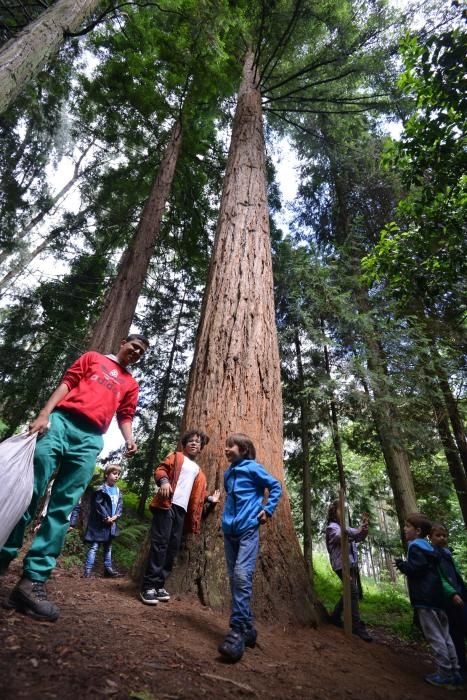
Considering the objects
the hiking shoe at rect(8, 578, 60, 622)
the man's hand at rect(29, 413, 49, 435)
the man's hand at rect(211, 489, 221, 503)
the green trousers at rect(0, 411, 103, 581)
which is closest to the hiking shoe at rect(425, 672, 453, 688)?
the man's hand at rect(211, 489, 221, 503)

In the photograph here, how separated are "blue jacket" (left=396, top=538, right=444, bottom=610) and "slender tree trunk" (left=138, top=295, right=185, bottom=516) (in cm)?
853

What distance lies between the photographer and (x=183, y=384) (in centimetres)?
1299

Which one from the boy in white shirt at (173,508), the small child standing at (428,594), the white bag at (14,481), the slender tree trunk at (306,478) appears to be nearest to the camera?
the white bag at (14,481)

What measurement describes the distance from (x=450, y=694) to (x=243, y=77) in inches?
458

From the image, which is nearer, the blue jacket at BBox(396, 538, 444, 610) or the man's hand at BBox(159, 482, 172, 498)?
the man's hand at BBox(159, 482, 172, 498)

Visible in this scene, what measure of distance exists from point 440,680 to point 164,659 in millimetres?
2587

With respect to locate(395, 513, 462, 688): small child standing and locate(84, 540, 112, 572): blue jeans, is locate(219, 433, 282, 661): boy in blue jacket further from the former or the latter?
locate(84, 540, 112, 572): blue jeans

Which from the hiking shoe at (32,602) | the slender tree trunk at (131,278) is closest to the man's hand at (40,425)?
the hiking shoe at (32,602)

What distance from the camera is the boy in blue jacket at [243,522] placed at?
89.3 inches

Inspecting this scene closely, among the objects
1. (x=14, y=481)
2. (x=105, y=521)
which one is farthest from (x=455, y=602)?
(x=105, y=521)

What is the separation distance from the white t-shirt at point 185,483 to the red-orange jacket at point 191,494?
26mm

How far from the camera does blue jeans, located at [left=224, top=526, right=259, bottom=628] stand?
2250mm

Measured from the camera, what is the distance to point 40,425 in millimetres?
2174

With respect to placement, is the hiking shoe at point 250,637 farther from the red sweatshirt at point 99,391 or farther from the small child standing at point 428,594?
the small child standing at point 428,594
